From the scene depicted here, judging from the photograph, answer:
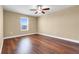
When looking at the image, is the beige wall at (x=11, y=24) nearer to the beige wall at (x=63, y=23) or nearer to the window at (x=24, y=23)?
the window at (x=24, y=23)

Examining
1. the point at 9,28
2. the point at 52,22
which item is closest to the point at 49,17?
the point at 52,22

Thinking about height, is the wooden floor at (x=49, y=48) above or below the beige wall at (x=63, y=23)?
below

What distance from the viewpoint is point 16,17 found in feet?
20.3

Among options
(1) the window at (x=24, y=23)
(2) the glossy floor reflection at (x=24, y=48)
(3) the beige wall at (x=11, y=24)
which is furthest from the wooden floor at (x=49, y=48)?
(1) the window at (x=24, y=23)

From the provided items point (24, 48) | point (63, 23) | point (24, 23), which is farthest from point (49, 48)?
point (24, 23)

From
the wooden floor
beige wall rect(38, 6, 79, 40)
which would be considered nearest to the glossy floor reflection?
the wooden floor

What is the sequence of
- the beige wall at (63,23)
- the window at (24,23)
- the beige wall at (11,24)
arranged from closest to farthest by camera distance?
1. the beige wall at (63,23)
2. the beige wall at (11,24)
3. the window at (24,23)

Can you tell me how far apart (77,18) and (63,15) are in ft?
3.35

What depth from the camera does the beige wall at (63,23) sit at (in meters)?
4.30

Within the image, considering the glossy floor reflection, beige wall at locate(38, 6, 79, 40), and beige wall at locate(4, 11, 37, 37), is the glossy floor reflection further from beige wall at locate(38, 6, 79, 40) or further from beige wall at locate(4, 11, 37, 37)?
beige wall at locate(38, 6, 79, 40)

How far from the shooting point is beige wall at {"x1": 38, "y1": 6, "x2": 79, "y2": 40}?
4.30m

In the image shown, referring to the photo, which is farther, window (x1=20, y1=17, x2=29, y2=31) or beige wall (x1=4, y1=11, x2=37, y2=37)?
window (x1=20, y1=17, x2=29, y2=31)
